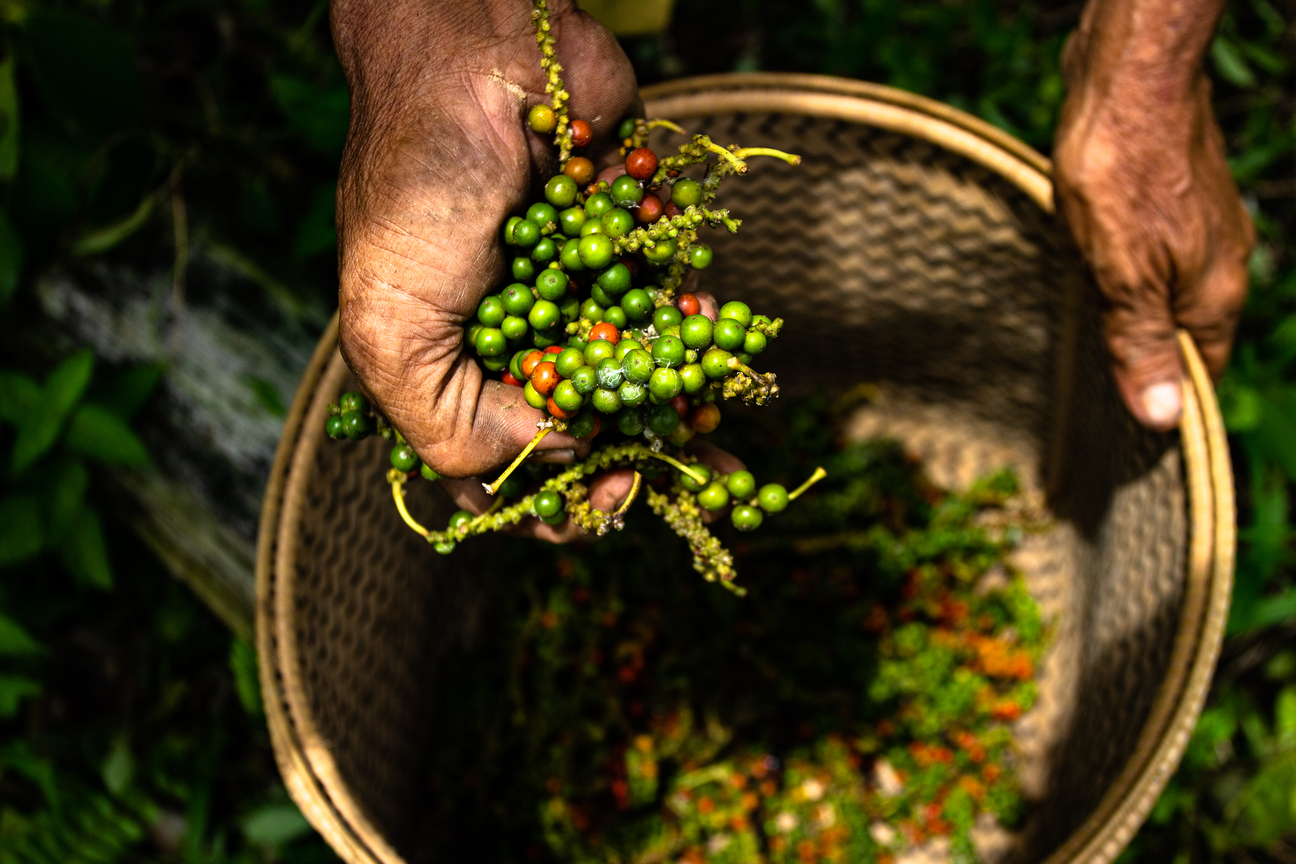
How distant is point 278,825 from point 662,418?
1748 millimetres

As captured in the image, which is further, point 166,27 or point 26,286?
point 166,27

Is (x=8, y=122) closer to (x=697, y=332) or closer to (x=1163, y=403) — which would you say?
(x=697, y=332)

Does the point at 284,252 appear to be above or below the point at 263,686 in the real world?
above

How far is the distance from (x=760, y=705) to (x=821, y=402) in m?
0.88

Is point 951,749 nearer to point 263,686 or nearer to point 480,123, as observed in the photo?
point 263,686

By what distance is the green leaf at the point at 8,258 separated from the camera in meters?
2.56

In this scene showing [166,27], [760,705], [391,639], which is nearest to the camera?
[391,639]

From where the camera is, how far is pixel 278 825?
246 cm

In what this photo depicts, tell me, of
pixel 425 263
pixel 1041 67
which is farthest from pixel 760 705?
pixel 1041 67

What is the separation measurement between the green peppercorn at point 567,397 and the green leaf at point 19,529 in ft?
6.28

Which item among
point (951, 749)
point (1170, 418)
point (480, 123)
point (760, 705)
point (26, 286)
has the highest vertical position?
point (480, 123)

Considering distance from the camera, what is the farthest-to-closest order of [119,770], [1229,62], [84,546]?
[1229,62] < [119,770] < [84,546]

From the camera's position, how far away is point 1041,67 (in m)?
3.17

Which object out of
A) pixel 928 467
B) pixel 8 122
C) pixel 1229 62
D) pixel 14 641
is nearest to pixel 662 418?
pixel 928 467
